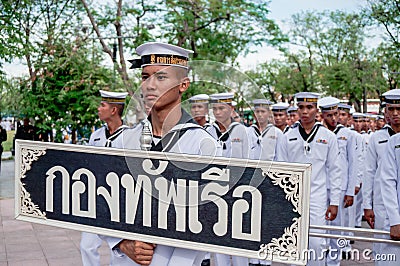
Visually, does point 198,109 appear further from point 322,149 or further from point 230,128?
point 322,149

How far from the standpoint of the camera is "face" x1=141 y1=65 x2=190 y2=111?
252 cm

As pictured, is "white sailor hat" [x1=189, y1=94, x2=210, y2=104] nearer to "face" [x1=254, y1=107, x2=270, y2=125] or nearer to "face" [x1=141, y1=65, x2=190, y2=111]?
"face" [x1=141, y1=65, x2=190, y2=111]

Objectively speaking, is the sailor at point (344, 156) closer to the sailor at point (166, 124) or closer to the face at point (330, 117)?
the face at point (330, 117)

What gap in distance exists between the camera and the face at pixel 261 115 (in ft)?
7.44

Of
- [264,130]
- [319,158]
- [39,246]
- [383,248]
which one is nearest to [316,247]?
[383,248]

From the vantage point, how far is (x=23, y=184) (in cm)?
291

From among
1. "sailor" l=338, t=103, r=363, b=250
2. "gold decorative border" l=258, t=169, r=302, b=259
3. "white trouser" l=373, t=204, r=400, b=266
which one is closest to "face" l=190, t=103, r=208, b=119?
"gold decorative border" l=258, t=169, r=302, b=259

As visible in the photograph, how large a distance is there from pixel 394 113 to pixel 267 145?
9.56 ft

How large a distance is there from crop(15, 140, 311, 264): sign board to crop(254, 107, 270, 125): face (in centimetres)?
20

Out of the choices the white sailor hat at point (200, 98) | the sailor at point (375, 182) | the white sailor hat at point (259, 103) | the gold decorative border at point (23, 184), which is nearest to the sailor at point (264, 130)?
the white sailor hat at point (259, 103)

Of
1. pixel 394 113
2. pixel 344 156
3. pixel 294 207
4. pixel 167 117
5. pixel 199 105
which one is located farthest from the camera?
pixel 344 156

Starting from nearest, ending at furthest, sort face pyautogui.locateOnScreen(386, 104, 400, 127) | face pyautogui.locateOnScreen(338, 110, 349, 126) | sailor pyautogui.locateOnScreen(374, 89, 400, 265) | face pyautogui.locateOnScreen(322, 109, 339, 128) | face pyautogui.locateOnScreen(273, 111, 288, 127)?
sailor pyautogui.locateOnScreen(374, 89, 400, 265) → face pyautogui.locateOnScreen(386, 104, 400, 127) → face pyautogui.locateOnScreen(322, 109, 339, 128) → face pyautogui.locateOnScreen(273, 111, 288, 127) → face pyautogui.locateOnScreen(338, 110, 349, 126)

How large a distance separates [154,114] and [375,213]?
293 cm

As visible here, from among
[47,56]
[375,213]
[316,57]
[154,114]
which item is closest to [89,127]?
[47,56]
